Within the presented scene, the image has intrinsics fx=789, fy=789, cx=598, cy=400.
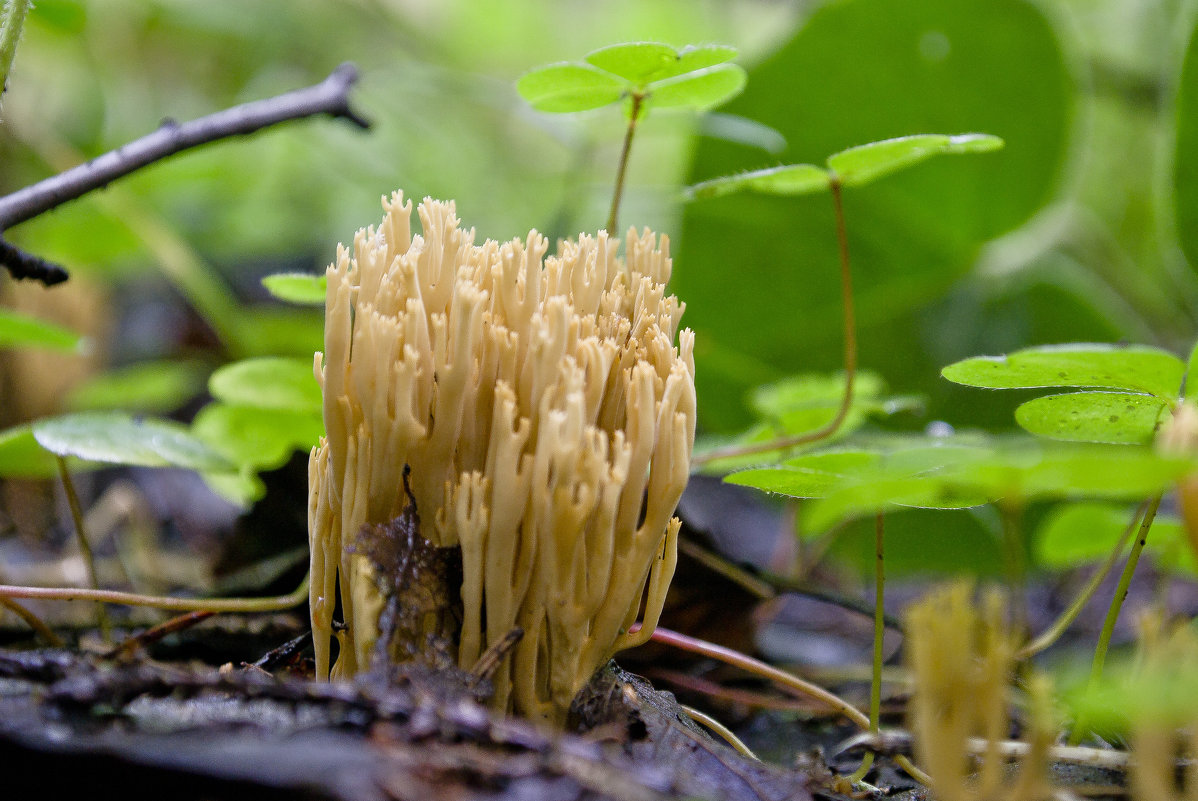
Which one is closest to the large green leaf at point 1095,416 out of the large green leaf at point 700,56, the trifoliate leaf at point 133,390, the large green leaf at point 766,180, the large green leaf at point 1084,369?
the large green leaf at point 1084,369

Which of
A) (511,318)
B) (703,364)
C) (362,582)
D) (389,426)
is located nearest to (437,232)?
(511,318)

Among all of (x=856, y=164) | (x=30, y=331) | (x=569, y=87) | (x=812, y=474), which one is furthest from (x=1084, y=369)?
(x=30, y=331)

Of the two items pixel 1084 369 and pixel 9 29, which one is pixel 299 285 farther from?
pixel 1084 369

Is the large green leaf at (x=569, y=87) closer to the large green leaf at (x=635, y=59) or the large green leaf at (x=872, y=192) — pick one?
the large green leaf at (x=635, y=59)

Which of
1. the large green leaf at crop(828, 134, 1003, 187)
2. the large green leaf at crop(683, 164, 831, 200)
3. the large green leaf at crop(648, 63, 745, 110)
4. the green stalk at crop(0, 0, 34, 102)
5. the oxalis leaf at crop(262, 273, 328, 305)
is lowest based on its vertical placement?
the oxalis leaf at crop(262, 273, 328, 305)

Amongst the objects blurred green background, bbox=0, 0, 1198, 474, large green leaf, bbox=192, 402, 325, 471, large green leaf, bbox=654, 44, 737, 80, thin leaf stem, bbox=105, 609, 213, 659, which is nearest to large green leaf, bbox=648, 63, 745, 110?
large green leaf, bbox=654, 44, 737, 80

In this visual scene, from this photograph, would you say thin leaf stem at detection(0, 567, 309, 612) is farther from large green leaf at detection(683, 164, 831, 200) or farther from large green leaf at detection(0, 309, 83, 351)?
large green leaf at detection(683, 164, 831, 200)
